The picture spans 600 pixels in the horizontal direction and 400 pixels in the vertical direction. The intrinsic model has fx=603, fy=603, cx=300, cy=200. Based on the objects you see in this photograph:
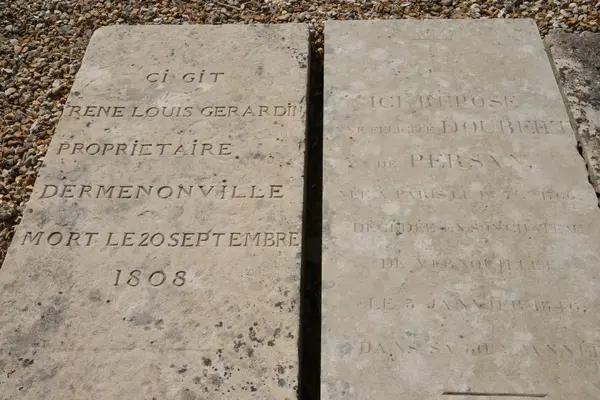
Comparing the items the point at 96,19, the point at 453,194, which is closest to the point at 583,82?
the point at 453,194

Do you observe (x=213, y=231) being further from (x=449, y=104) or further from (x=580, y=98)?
(x=580, y=98)

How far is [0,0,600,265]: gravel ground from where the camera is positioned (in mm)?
4215

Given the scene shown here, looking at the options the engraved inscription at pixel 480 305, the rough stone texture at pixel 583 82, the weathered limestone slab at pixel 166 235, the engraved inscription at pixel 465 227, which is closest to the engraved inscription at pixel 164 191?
the weathered limestone slab at pixel 166 235

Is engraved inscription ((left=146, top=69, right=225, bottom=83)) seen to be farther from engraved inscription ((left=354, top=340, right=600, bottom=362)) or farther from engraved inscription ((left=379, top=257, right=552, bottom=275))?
engraved inscription ((left=354, top=340, right=600, bottom=362))

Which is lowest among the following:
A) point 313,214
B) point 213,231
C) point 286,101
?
point 313,214

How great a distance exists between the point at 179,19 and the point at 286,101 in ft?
5.12

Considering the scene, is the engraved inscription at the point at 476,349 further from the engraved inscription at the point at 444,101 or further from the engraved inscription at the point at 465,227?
the engraved inscription at the point at 444,101

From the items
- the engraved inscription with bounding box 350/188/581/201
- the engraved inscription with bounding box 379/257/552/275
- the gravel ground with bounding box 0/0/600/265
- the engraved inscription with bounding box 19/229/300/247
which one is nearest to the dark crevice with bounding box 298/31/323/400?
the engraved inscription with bounding box 19/229/300/247

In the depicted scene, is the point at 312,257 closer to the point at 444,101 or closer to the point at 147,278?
the point at 147,278

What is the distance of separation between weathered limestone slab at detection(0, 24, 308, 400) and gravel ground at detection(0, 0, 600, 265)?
573 mm

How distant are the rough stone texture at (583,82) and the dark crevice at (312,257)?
1.51 metres

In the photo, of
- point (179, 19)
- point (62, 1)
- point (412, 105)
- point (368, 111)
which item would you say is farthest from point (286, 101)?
point (62, 1)

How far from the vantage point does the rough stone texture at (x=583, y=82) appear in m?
3.37

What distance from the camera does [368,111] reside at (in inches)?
139
